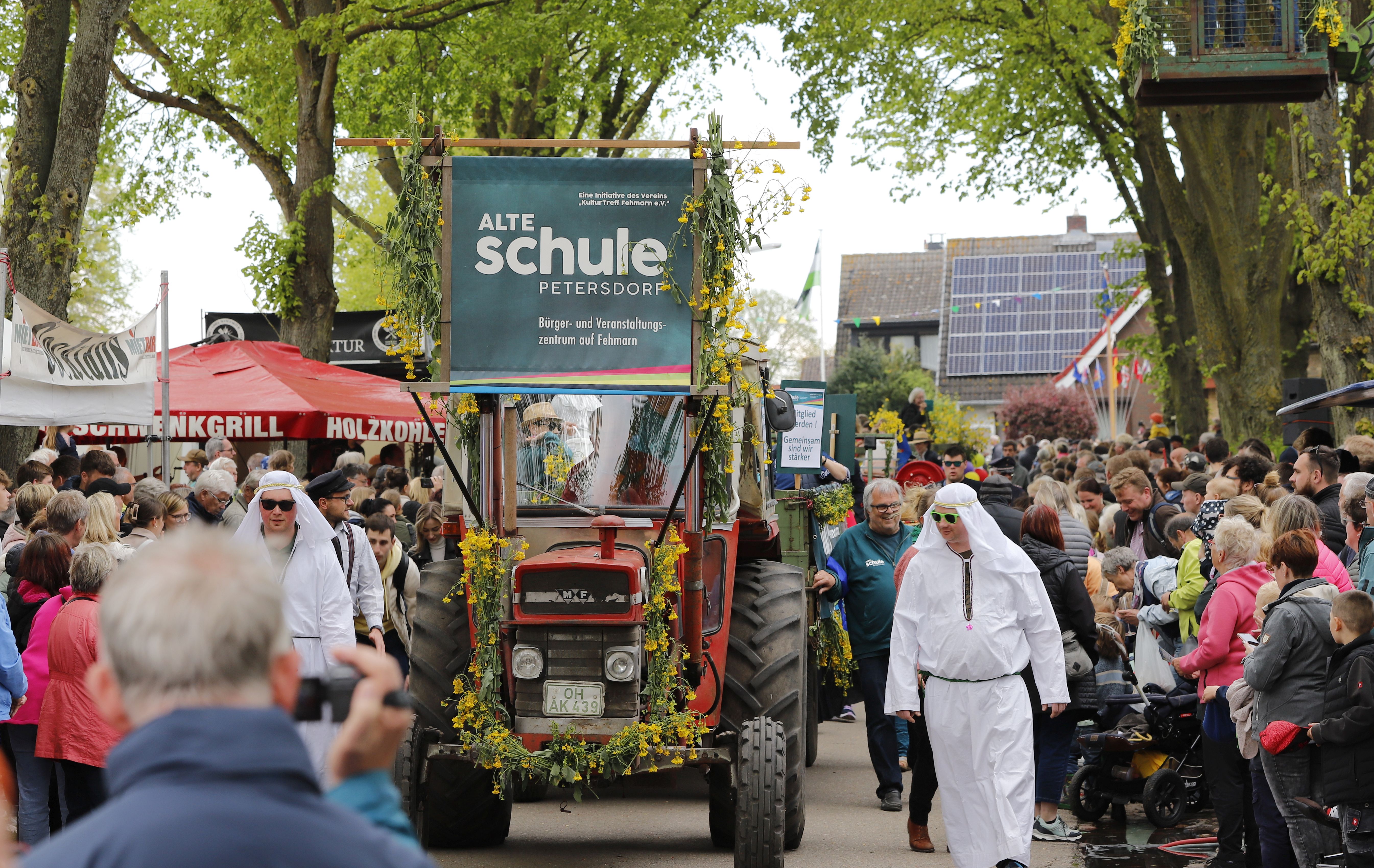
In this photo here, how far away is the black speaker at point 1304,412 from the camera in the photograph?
620 inches

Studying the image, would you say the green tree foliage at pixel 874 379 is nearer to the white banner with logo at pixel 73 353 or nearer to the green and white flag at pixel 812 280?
the green and white flag at pixel 812 280

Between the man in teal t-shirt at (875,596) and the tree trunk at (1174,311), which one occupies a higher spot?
the tree trunk at (1174,311)

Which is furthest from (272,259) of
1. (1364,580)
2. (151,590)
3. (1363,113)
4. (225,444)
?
(151,590)

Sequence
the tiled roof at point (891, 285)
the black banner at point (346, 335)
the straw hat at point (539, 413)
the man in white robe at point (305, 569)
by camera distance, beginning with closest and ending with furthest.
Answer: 1. the man in white robe at point (305, 569)
2. the straw hat at point (539, 413)
3. the black banner at point (346, 335)
4. the tiled roof at point (891, 285)

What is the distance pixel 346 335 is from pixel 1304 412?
1294 centimetres

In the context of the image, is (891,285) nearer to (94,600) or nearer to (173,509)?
(173,509)

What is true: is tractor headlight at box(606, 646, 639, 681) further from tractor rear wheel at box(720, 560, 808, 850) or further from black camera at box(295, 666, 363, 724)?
black camera at box(295, 666, 363, 724)

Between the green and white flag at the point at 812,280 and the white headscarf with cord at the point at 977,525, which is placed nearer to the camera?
the white headscarf with cord at the point at 977,525

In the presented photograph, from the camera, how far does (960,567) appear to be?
7.05 m

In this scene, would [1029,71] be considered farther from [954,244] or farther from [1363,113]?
[954,244]

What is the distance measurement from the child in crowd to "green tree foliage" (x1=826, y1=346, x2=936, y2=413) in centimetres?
4772

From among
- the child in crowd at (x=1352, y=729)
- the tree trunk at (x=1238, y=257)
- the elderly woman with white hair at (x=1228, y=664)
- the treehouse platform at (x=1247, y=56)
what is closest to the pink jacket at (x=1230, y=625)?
the elderly woman with white hair at (x=1228, y=664)

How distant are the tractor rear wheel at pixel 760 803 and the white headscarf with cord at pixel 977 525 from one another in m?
1.37

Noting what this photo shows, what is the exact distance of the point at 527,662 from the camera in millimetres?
6508
